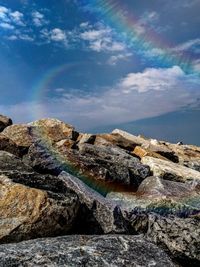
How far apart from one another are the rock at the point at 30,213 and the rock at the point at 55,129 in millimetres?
12628

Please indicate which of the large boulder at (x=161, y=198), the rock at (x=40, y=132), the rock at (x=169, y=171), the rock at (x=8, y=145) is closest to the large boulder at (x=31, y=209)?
the large boulder at (x=161, y=198)

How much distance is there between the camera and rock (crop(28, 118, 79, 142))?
27.2 m

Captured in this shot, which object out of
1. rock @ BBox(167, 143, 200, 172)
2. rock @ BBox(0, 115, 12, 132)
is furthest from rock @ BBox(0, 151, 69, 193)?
rock @ BBox(167, 143, 200, 172)

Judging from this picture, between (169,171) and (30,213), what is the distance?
13.6m

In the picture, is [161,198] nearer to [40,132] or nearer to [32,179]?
[32,179]

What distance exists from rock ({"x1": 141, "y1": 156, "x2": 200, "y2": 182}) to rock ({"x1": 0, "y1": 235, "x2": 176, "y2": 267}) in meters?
12.2

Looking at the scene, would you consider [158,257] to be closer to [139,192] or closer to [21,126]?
[139,192]

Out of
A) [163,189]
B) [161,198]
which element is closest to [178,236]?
[161,198]

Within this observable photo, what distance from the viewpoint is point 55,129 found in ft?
93.2

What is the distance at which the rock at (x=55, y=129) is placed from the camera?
27.2 metres

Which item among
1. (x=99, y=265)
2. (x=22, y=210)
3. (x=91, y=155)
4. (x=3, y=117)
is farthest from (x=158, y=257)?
(x=3, y=117)

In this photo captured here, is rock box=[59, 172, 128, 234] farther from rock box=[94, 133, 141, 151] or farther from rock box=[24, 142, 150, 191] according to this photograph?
rock box=[94, 133, 141, 151]

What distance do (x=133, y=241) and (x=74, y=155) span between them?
989 centimetres

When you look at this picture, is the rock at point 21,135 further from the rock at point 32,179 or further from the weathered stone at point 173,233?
the weathered stone at point 173,233
